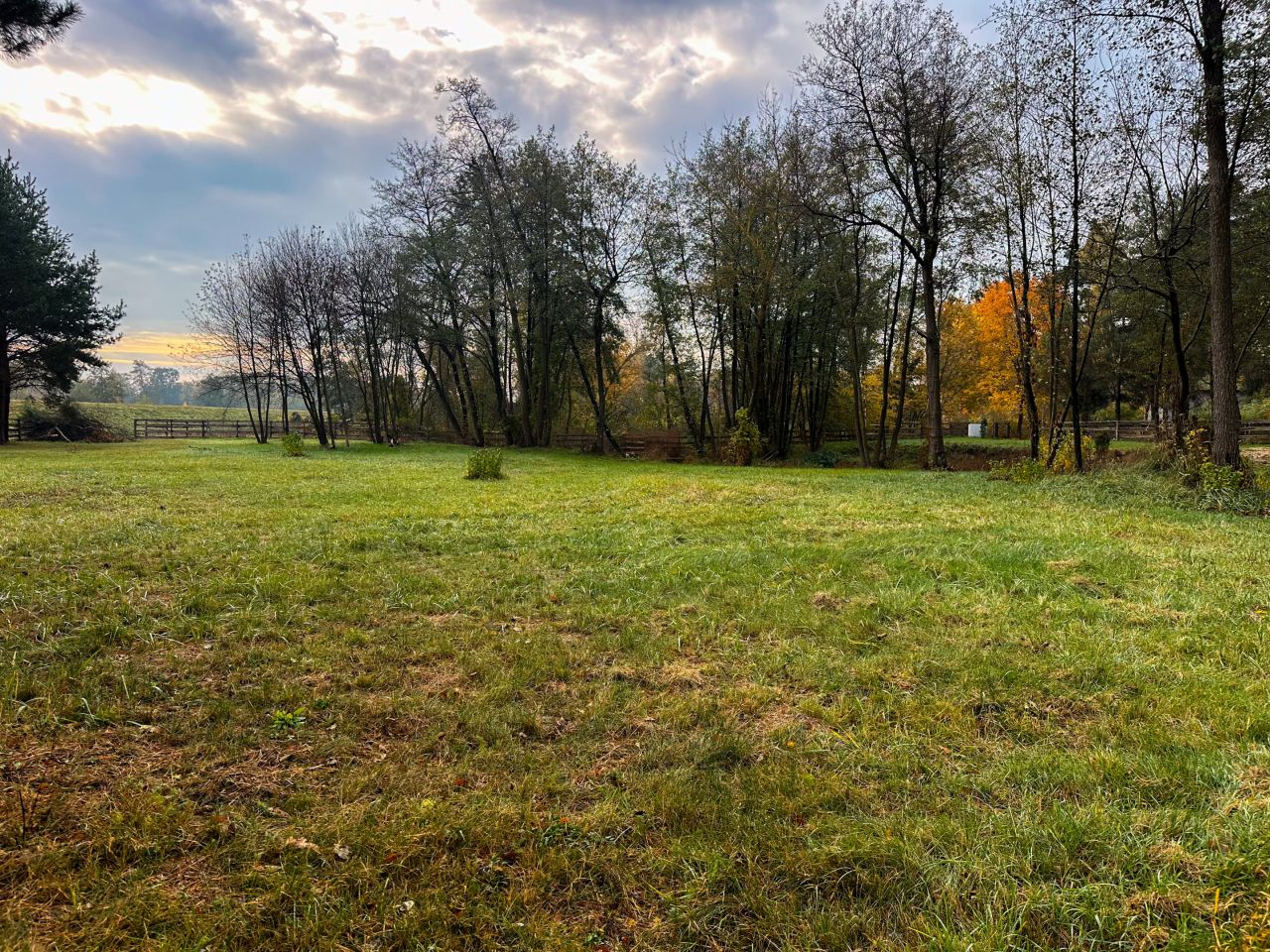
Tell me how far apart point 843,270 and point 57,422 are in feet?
122

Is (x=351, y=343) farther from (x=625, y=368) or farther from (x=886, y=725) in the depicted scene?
(x=886, y=725)

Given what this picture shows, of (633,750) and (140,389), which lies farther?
(140,389)

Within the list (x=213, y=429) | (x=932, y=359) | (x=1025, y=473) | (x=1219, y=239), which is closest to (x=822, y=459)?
(x=932, y=359)

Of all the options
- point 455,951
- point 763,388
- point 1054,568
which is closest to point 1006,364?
point 763,388

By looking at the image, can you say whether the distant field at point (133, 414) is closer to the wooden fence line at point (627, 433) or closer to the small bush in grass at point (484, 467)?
the wooden fence line at point (627, 433)

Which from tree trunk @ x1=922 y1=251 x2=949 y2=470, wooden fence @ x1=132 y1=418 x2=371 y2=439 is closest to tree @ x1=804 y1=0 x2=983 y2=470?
Answer: tree trunk @ x1=922 y1=251 x2=949 y2=470

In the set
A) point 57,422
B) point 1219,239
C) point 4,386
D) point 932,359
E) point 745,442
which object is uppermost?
Result: point 4,386

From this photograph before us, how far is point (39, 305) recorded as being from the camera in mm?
22828

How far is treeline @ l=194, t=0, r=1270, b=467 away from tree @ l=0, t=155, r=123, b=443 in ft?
20.6

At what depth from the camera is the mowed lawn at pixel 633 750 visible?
162 centimetres

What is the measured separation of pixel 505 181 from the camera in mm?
23766

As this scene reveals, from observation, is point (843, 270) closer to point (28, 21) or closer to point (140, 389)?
point (28, 21)

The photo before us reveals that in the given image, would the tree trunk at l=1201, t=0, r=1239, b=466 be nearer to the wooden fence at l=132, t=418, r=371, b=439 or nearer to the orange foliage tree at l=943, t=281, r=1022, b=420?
the orange foliage tree at l=943, t=281, r=1022, b=420

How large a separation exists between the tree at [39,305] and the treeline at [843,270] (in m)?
6.28
